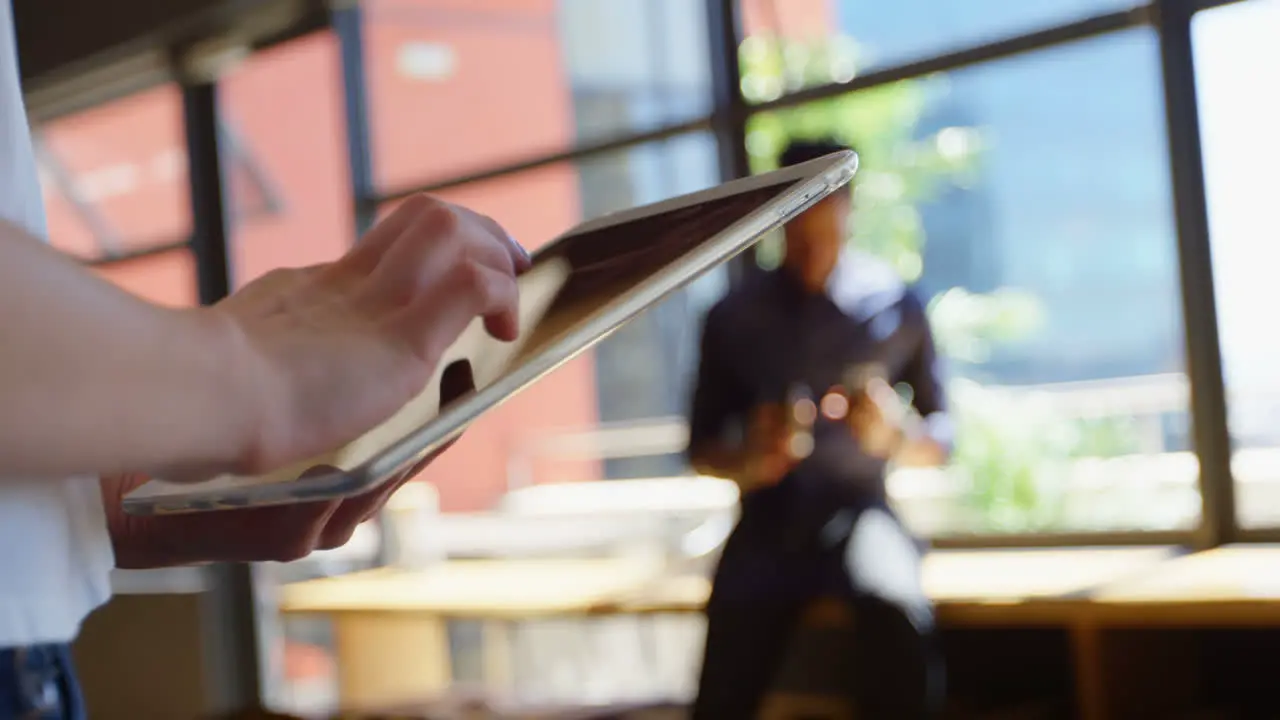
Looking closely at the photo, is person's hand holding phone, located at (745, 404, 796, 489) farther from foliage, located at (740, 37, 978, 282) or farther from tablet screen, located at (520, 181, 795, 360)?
tablet screen, located at (520, 181, 795, 360)

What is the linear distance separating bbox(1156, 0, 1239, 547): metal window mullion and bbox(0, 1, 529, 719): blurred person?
3240mm

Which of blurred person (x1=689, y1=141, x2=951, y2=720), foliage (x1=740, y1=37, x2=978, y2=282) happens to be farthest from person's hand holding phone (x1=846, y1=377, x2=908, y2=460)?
foliage (x1=740, y1=37, x2=978, y2=282)

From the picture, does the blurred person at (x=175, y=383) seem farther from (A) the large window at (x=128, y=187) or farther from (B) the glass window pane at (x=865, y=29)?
(A) the large window at (x=128, y=187)

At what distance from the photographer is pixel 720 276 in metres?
4.32

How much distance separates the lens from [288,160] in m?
6.62

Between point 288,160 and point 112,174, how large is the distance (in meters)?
1.01

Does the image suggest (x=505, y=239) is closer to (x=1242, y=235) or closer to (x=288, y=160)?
(x=1242, y=235)

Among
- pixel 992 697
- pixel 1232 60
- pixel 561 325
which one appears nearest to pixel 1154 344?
pixel 1232 60

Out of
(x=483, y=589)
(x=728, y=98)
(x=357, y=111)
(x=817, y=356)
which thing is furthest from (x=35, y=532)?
(x=357, y=111)

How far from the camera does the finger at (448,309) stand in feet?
1.12

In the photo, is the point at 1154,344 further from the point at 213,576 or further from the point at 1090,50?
the point at 213,576

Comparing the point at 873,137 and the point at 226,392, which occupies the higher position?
the point at 873,137

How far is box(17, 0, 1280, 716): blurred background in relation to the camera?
3.33 meters

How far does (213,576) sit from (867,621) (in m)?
3.21
